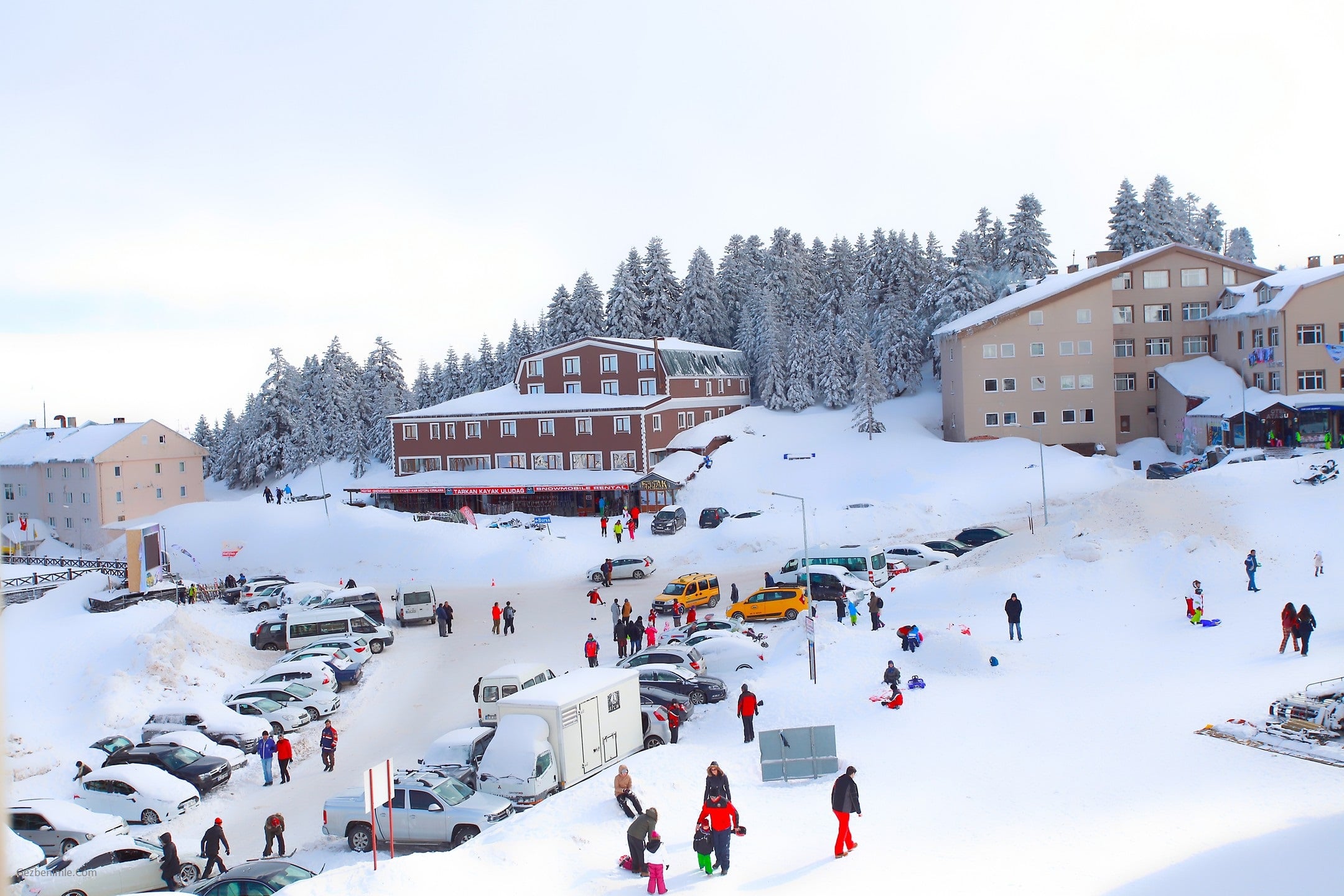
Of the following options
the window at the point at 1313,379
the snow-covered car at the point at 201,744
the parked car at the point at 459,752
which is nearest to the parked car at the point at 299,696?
the snow-covered car at the point at 201,744

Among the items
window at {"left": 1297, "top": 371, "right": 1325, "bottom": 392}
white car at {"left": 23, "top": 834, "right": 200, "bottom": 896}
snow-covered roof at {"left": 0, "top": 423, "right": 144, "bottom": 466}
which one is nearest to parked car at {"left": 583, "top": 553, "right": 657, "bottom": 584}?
white car at {"left": 23, "top": 834, "right": 200, "bottom": 896}

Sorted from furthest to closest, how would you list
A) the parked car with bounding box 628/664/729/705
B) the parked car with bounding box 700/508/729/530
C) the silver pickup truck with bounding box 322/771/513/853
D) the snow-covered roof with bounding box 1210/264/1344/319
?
the snow-covered roof with bounding box 1210/264/1344/319 → the parked car with bounding box 700/508/729/530 → the parked car with bounding box 628/664/729/705 → the silver pickup truck with bounding box 322/771/513/853

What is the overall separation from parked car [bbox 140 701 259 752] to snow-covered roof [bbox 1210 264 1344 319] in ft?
197

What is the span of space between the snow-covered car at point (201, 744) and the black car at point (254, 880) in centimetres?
889

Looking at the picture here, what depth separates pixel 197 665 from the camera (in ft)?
108

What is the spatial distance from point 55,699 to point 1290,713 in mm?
33557

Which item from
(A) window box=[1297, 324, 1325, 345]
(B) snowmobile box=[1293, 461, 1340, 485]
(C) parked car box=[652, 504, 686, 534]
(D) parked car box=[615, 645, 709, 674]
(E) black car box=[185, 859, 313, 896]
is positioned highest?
(A) window box=[1297, 324, 1325, 345]

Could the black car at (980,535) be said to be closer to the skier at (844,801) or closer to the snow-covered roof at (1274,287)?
the snow-covered roof at (1274,287)

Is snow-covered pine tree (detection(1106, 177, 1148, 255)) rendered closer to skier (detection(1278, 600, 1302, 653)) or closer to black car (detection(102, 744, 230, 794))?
skier (detection(1278, 600, 1302, 653))

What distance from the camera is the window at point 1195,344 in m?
68.5

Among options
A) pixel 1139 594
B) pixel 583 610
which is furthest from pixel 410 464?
pixel 1139 594

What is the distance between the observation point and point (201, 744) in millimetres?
24281

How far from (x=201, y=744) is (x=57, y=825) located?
4.63 meters

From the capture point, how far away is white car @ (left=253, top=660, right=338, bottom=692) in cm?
2934
